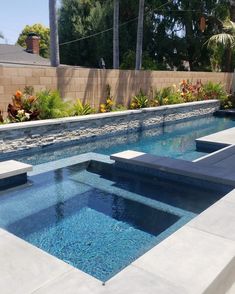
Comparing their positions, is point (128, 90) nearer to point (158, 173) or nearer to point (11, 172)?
point (158, 173)

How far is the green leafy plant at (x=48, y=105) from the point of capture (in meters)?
10.5

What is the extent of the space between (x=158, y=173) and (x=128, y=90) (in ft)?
26.2

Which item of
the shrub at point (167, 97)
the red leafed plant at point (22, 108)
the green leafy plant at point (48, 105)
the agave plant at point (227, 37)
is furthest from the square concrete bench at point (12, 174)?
the agave plant at point (227, 37)

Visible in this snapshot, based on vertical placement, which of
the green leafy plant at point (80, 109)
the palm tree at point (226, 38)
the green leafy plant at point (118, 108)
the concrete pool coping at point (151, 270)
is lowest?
the concrete pool coping at point (151, 270)

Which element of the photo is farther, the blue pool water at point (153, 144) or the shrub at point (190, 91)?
the shrub at point (190, 91)

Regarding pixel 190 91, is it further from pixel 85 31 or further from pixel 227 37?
pixel 85 31

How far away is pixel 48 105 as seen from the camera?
10547mm

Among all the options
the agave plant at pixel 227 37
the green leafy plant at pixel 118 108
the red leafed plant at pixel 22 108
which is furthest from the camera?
the agave plant at pixel 227 37

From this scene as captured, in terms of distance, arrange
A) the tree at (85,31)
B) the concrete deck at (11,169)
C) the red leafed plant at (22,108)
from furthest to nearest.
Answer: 1. the tree at (85,31)
2. the red leafed plant at (22,108)
3. the concrete deck at (11,169)

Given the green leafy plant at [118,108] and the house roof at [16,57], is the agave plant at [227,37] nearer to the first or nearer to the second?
the green leafy plant at [118,108]

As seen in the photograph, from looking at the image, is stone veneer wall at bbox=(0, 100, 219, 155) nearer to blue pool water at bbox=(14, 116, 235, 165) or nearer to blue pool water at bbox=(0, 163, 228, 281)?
blue pool water at bbox=(14, 116, 235, 165)

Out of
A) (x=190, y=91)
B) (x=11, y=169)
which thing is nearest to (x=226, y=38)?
(x=190, y=91)

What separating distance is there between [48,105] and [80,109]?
1.51m

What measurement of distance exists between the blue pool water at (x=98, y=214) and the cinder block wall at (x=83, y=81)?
13.5 feet
